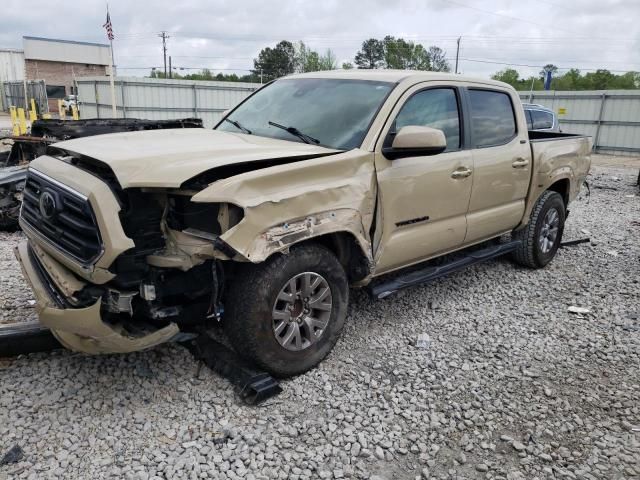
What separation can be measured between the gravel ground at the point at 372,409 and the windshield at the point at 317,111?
1.58 meters

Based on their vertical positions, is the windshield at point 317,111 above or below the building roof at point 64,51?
below

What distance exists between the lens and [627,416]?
3.37 m

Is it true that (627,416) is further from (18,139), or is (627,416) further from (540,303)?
(18,139)

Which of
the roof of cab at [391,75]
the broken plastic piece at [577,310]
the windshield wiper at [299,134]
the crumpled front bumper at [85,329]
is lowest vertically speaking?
the broken plastic piece at [577,310]

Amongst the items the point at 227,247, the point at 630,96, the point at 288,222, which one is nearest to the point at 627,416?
the point at 288,222

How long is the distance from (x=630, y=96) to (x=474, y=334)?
1931cm

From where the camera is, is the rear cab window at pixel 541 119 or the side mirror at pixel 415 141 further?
the rear cab window at pixel 541 119

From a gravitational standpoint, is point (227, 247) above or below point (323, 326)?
above

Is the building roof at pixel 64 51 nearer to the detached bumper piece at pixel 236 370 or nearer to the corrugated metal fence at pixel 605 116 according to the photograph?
the corrugated metal fence at pixel 605 116

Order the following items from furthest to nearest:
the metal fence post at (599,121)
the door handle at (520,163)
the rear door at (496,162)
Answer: the metal fence post at (599,121)
the door handle at (520,163)
the rear door at (496,162)

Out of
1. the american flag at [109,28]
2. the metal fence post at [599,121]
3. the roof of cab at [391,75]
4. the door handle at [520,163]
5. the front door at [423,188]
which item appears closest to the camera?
the front door at [423,188]

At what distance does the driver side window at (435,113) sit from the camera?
160 inches

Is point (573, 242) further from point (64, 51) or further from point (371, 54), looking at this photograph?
point (371, 54)

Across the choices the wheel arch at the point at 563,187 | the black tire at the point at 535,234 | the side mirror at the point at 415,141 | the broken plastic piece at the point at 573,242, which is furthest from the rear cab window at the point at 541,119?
the side mirror at the point at 415,141
